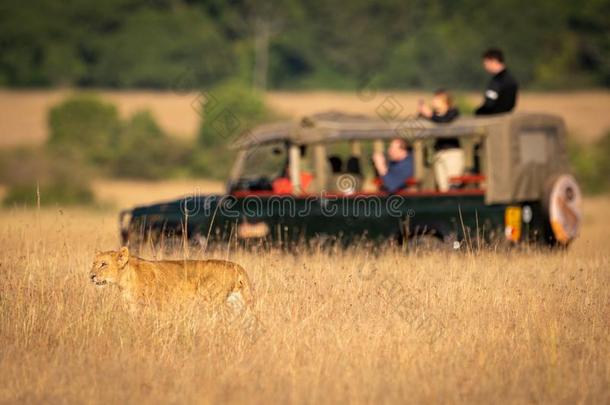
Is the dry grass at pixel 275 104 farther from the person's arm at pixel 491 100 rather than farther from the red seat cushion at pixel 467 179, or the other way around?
the red seat cushion at pixel 467 179

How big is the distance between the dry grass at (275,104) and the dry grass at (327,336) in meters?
43.7

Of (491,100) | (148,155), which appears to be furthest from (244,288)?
(148,155)

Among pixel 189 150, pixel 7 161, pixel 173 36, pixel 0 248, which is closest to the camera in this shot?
pixel 0 248

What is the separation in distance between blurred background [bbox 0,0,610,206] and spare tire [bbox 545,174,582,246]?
43.5 m

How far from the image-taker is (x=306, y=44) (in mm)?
69438

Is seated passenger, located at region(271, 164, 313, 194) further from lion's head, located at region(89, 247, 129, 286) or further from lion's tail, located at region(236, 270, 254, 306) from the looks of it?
lion's head, located at region(89, 247, 129, 286)

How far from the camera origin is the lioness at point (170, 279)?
965 cm

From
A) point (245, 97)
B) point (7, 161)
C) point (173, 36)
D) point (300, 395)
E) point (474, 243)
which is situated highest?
point (173, 36)

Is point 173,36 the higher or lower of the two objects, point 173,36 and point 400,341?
the higher

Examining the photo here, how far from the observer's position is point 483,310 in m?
10.0

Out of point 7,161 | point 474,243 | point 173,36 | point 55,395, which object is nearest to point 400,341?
point 55,395

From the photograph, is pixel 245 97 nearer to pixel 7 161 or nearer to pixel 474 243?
pixel 7 161

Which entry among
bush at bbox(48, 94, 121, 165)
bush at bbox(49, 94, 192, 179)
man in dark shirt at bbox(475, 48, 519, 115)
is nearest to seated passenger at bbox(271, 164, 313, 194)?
man in dark shirt at bbox(475, 48, 519, 115)

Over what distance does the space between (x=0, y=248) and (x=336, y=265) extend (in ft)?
10.6
